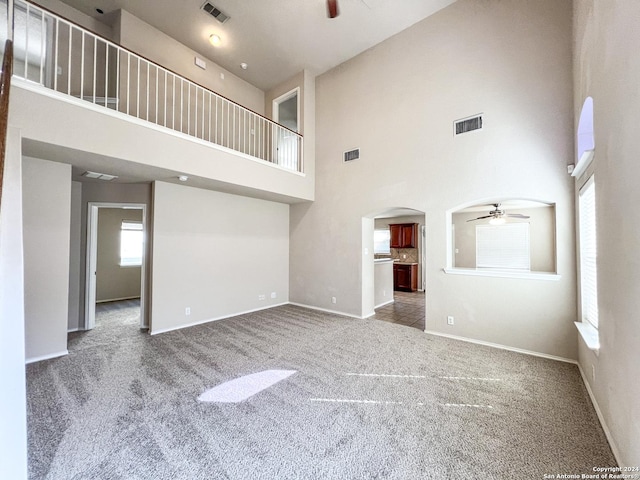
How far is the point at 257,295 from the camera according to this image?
5816 millimetres

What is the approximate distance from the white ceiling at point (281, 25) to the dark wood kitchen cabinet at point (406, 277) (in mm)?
6029

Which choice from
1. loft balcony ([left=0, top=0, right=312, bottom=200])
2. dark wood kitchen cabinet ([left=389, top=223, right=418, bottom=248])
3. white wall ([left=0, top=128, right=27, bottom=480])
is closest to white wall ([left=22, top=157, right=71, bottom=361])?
loft balcony ([left=0, top=0, right=312, bottom=200])

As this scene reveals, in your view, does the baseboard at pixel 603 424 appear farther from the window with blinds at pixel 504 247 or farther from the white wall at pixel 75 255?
the white wall at pixel 75 255

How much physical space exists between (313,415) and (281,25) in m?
5.99

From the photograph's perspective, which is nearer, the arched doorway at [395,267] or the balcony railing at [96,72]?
the balcony railing at [96,72]

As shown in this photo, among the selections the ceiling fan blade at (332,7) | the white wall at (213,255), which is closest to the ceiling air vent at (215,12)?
the ceiling fan blade at (332,7)

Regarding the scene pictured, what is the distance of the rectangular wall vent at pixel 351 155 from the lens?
528 cm

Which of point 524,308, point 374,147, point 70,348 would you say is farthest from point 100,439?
point 374,147

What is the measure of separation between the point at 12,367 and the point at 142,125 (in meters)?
2.96

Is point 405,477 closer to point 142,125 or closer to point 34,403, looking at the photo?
point 34,403

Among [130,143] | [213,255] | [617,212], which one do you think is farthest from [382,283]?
[130,143]

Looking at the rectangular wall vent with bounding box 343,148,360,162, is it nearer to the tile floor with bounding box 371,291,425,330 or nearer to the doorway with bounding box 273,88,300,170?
the doorway with bounding box 273,88,300,170

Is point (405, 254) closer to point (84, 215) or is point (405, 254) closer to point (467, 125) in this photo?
point (467, 125)

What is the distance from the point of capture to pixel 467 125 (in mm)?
3986
